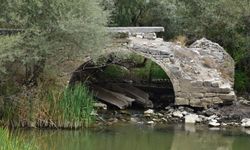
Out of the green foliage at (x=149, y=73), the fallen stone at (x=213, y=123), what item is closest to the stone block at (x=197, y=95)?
the fallen stone at (x=213, y=123)

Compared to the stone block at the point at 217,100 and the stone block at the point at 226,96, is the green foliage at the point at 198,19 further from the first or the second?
the stone block at the point at 217,100

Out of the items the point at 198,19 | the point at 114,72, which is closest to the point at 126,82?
the point at 114,72

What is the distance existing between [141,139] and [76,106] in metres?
2.14

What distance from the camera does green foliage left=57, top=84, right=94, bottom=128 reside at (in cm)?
1666

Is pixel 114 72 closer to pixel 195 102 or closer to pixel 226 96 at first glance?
pixel 195 102

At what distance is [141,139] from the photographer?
54.1 ft

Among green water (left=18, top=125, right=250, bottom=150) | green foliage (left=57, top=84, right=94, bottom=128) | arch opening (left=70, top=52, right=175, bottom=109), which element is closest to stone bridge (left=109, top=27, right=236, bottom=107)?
arch opening (left=70, top=52, right=175, bottom=109)

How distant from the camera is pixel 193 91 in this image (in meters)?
20.7

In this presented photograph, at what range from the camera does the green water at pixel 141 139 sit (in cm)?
1521

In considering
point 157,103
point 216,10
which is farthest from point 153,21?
point 157,103

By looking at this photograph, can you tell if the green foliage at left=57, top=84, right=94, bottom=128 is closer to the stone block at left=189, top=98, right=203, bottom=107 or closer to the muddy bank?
the muddy bank

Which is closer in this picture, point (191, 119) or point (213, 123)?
point (213, 123)

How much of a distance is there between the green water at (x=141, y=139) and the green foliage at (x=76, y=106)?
0.36 m

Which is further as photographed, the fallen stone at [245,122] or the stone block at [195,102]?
the stone block at [195,102]
